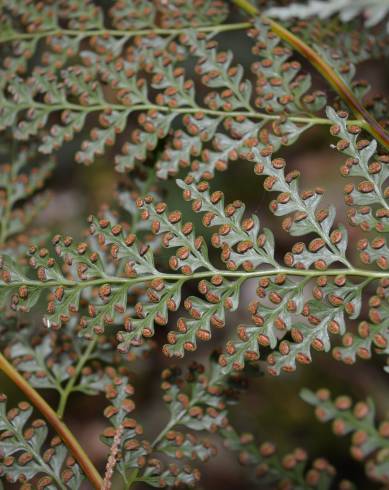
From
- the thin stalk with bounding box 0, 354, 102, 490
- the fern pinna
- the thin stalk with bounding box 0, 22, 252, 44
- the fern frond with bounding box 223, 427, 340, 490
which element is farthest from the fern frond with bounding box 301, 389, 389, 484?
the thin stalk with bounding box 0, 22, 252, 44

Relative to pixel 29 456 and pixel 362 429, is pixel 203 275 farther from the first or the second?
pixel 29 456

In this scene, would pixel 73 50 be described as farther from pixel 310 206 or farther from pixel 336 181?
pixel 336 181

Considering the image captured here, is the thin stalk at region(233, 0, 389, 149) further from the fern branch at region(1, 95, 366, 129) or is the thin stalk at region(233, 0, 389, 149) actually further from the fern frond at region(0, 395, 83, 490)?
the fern frond at region(0, 395, 83, 490)

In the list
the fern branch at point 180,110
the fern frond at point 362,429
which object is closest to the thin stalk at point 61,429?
the fern frond at point 362,429

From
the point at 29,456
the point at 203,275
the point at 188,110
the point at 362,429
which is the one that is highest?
the point at 188,110

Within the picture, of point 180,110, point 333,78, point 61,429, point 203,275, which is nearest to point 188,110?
point 180,110

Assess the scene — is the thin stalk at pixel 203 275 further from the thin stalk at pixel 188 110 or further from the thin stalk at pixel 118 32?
the thin stalk at pixel 118 32
